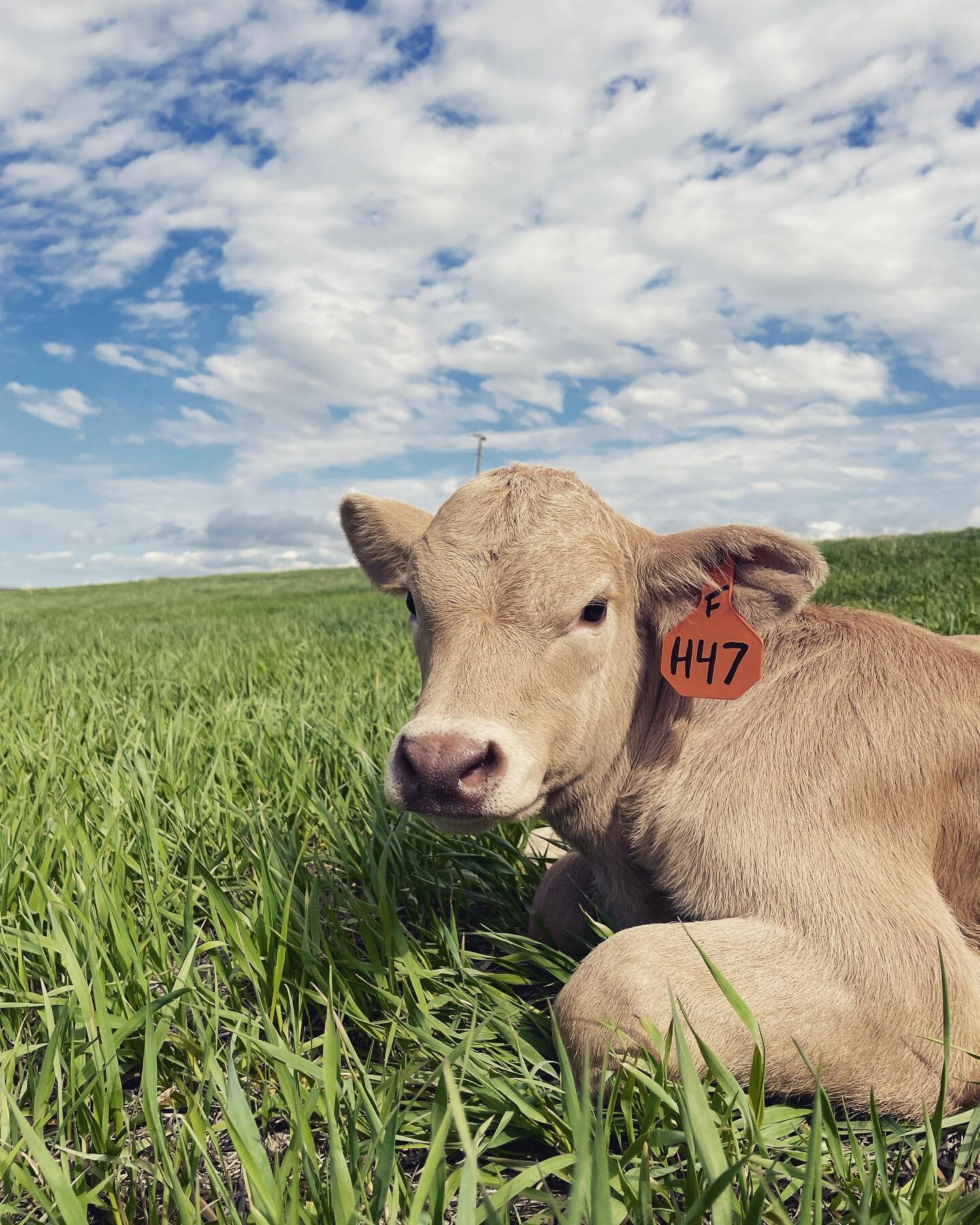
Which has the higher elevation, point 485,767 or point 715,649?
point 715,649

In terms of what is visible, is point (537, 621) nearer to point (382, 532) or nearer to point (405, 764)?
point (405, 764)

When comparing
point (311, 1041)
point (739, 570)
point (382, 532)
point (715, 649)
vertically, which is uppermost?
point (382, 532)

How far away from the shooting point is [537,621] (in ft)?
8.23

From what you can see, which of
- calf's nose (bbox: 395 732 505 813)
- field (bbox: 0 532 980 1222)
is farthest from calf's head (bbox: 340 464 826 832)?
field (bbox: 0 532 980 1222)

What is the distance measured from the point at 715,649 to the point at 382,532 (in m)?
1.44

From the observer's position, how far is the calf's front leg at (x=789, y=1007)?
208 centimetres

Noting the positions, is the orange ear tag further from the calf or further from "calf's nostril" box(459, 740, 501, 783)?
"calf's nostril" box(459, 740, 501, 783)

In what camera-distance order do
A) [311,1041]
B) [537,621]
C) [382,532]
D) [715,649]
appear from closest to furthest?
1. [311,1041]
2. [537,621]
3. [715,649]
4. [382,532]

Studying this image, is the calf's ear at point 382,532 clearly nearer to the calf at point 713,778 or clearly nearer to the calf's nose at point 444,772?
the calf at point 713,778

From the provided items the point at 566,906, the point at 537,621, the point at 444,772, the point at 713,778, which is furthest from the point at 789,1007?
the point at 537,621

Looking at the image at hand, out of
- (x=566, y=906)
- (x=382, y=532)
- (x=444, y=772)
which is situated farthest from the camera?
(x=382, y=532)

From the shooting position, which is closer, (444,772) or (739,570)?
(444,772)

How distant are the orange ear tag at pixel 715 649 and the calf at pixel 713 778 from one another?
0.14ft

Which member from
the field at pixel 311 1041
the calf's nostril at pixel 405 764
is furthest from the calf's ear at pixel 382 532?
the calf's nostril at pixel 405 764
